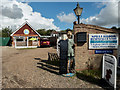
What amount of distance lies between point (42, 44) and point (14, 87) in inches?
639

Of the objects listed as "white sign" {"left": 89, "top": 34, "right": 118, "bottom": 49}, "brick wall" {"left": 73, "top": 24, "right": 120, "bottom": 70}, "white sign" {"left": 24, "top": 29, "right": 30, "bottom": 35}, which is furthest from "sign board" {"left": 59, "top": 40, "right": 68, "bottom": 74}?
"white sign" {"left": 24, "top": 29, "right": 30, "bottom": 35}

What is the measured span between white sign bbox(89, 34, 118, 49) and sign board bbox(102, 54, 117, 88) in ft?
4.07

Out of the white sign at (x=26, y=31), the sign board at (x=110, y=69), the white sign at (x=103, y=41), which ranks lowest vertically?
the sign board at (x=110, y=69)

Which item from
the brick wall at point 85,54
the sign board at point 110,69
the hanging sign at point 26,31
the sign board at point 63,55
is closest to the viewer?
the sign board at point 110,69

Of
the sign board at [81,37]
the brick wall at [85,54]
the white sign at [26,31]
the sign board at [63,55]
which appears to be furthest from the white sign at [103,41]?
the white sign at [26,31]

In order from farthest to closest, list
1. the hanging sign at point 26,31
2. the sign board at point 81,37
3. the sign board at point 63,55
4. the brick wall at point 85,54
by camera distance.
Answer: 1. the hanging sign at point 26,31
2. the brick wall at point 85,54
3. the sign board at point 81,37
4. the sign board at point 63,55

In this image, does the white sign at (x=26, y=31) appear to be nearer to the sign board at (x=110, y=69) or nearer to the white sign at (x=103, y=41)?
the white sign at (x=103, y=41)

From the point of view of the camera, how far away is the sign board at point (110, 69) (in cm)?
274

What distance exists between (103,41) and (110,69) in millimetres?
1839

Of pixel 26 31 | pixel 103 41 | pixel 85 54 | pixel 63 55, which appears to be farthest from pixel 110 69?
pixel 26 31

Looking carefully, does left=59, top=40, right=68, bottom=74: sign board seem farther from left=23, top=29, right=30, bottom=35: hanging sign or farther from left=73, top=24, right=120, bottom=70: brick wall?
left=23, top=29, right=30, bottom=35: hanging sign

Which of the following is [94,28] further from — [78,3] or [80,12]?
[78,3]

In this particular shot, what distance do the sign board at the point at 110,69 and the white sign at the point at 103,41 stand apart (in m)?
1.24

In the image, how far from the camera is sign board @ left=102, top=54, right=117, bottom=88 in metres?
2.74
